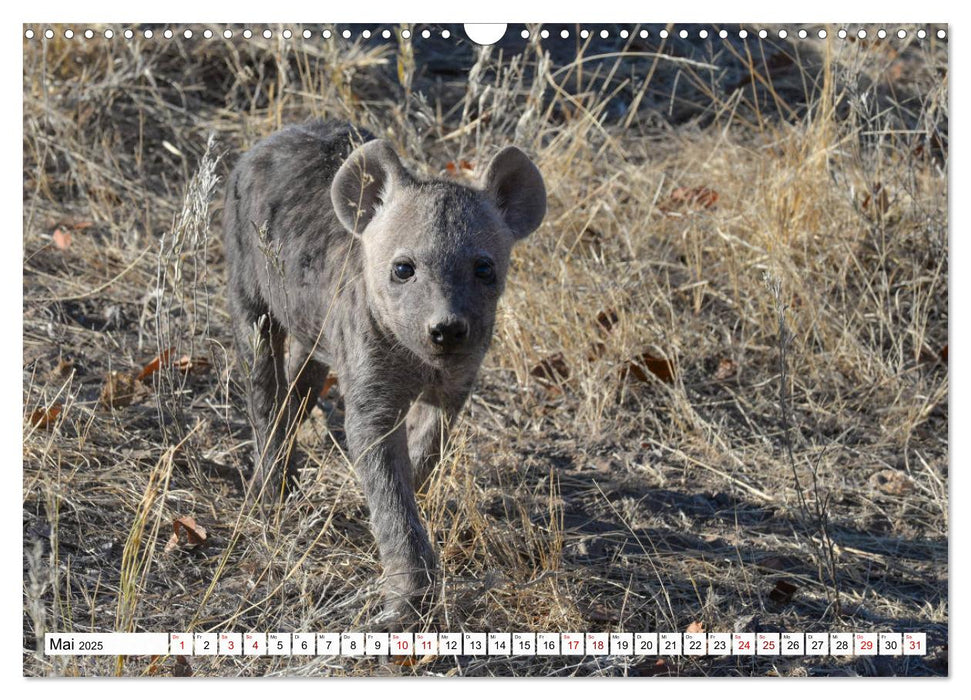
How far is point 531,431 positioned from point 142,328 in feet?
6.12

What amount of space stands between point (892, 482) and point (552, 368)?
1.58 m

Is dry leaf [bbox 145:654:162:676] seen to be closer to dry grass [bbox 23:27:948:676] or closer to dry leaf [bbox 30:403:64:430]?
dry grass [bbox 23:27:948:676]

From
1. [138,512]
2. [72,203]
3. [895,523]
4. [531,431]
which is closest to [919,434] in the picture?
[895,523]

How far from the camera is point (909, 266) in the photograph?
6.08 meters

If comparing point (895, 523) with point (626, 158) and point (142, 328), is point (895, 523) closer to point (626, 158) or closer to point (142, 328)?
point (626, 158)

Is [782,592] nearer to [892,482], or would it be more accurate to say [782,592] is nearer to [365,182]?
[892,482]

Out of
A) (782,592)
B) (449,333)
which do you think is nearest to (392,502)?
(449,333)

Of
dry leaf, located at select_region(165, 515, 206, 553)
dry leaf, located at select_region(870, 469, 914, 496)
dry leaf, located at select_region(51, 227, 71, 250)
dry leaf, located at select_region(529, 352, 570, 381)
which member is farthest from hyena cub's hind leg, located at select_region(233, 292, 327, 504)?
dry leaf, located at select_region(870, 469, 914, 496)

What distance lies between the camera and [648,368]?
238 inches

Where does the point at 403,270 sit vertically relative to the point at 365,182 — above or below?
below

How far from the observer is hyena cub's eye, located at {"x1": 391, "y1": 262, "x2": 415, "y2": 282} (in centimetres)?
439

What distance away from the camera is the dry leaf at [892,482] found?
533 centimetres

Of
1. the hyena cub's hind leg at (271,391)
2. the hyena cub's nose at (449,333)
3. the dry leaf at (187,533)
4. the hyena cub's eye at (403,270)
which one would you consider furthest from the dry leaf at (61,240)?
the hyena cub's nose at (449,333)

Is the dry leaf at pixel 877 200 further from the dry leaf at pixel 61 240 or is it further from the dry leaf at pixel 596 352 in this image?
the dry leaf at pixel 61 240
